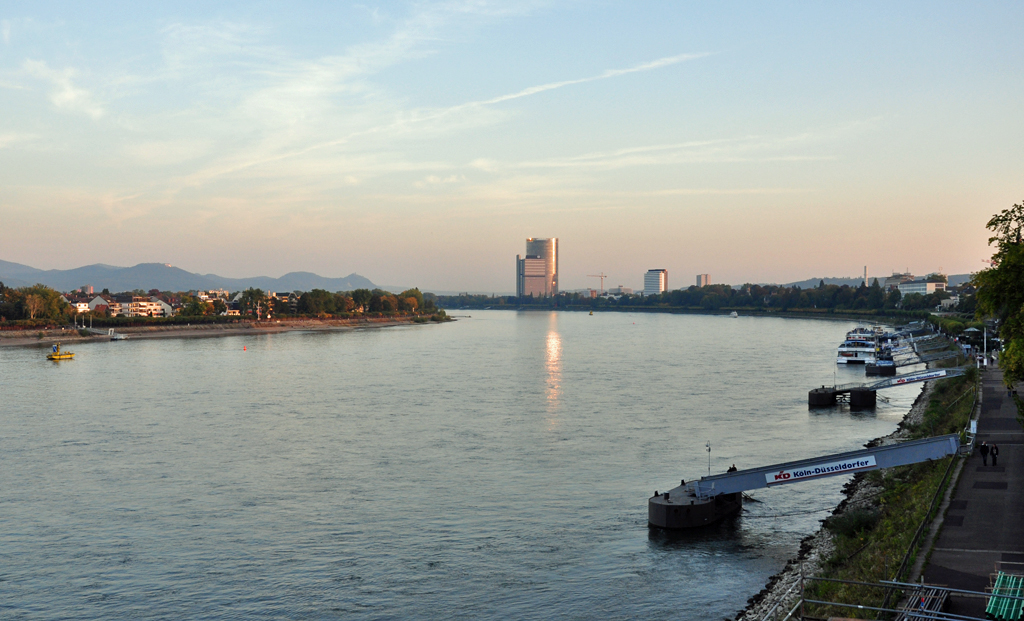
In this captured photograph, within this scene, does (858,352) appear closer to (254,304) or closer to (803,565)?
(803,565)

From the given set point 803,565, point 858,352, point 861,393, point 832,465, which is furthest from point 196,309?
point 803,565

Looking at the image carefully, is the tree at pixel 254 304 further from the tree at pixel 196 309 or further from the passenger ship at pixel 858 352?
the passenger ship at pixel 858 352

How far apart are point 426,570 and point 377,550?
2.17 meters

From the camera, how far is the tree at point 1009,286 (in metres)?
24.6

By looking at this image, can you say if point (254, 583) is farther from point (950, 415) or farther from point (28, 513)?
point (950, 415)

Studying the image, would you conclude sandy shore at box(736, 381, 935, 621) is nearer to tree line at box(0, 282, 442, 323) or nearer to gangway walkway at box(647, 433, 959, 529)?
gangway walkway at box(647, 433, 959, 529)

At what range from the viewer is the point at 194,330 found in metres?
150

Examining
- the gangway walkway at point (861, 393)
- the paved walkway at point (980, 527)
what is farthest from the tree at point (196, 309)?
the paved walkway at point (980, 527)

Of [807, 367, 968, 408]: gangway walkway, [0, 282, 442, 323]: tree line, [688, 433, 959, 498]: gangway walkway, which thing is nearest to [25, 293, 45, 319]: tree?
[0, 282, 442, 323]: tree line

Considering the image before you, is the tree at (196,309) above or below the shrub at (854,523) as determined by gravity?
above

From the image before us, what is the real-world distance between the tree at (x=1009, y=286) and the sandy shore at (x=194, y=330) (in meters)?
122

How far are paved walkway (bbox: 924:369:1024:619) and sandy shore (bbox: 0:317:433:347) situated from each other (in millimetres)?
122639

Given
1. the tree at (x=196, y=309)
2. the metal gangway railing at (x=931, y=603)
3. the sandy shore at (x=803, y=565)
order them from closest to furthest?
the metal gangway railing at (x=931, y=603)
the sandy shore at (x=803, y=565)
the tree at (x=196, y=309)

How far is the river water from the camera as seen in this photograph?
20281 millimetres
